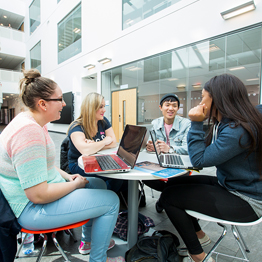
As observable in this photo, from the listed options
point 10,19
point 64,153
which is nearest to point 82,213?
point 64,153

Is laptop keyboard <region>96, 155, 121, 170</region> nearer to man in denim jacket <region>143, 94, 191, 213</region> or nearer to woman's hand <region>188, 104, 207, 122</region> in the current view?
woman's hand <region>188, 104, 207, 122</region>

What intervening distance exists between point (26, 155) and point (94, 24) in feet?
27.2

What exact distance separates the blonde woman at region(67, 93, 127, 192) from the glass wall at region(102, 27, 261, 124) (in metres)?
3.10

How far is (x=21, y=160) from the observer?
2.87ft

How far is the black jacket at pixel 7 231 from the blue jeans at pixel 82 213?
0.05 meters

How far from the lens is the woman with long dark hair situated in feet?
3.31

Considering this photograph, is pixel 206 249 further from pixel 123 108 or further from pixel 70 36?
pixel 70 36

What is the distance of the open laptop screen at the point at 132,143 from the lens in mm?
1169

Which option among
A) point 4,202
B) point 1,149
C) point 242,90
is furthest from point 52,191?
point 242,90

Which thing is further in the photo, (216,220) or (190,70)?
(190,70)

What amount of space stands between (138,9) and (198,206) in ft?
21.5

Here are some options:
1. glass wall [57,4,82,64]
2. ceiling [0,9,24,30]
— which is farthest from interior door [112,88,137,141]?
ceiling [0,9,24,30]

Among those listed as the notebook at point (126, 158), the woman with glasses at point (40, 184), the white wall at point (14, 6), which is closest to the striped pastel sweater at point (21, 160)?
the woman with glasses at point (40, 184)

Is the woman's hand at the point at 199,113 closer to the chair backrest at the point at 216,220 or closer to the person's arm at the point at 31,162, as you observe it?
the chair backrest at the point at 216,220
